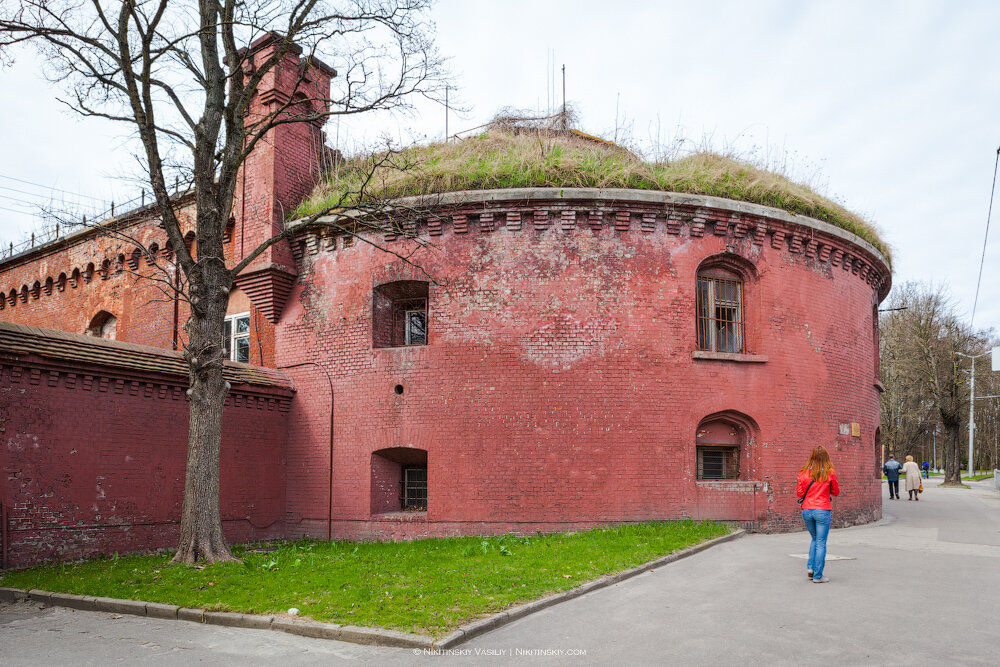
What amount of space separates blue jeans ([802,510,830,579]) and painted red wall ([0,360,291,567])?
9684 mm

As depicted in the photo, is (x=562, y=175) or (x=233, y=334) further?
(x=233, y=334)

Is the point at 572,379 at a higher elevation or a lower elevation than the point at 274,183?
lower

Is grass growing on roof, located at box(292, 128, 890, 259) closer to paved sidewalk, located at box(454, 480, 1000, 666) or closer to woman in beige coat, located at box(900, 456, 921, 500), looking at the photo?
paved sidewalk, located at box(454, 480, 1000, 666)

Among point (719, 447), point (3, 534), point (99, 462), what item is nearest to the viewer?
point (3, 534)

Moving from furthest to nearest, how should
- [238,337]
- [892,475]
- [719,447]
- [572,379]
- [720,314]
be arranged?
[892,475] < [238,337] < [720,314] < [719,447] < [572,379]

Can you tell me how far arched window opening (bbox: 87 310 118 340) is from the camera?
19.8 m

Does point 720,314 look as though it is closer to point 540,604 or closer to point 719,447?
point 719,447

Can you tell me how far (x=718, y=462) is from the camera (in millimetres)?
13625

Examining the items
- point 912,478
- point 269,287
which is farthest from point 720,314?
point 912,478

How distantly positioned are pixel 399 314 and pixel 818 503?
337 inches

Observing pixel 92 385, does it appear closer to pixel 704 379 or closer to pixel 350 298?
pixel 350 298

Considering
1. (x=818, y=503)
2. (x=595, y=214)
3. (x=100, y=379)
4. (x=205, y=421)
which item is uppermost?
(x=595, y=214)

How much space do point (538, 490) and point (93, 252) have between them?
1478cm

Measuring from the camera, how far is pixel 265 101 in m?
15.7
